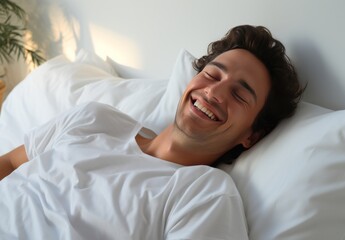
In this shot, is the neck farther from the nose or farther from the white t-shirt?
the nose

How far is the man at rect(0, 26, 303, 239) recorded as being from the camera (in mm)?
790

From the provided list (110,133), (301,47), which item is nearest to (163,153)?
(110,133)

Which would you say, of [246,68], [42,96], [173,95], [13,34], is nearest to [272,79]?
[246,68]

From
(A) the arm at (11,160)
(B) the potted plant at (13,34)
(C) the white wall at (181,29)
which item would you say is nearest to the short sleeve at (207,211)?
(C) the white wall at (181,29)

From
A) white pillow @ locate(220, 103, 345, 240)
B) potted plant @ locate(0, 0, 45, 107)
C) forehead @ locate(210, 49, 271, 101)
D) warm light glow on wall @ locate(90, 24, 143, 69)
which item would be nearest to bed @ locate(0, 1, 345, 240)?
white pillow @ locate(220, 103, 345, 240)

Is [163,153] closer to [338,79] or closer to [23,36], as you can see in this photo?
[338,79]

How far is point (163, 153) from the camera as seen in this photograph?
103 cm

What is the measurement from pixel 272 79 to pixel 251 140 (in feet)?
0.63

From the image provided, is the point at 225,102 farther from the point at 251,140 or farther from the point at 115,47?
the point at 115,47

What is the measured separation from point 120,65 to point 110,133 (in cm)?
68

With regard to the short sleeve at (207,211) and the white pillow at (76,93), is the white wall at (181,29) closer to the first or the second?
the white pillow at (76,93)

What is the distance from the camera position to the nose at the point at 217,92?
927 millimetres

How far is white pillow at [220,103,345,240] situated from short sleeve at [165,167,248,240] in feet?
0.17

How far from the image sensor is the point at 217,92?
933mm
